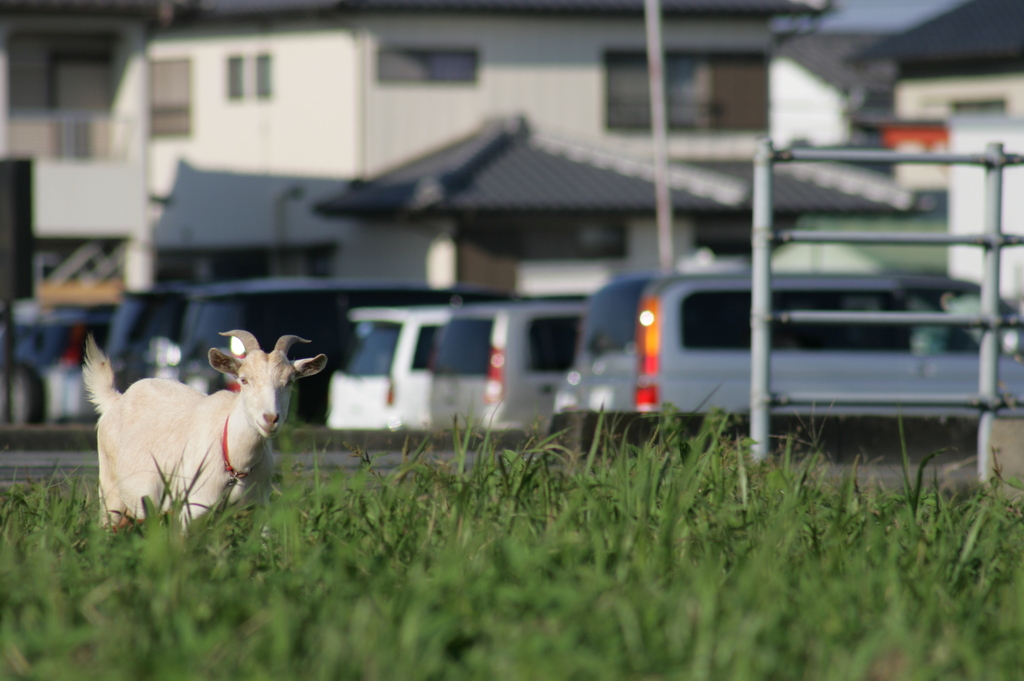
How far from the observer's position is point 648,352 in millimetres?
9227

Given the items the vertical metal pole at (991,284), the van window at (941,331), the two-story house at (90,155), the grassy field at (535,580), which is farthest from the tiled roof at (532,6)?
the grassy field at (535,580)

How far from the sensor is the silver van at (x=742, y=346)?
Result: 9.15 m

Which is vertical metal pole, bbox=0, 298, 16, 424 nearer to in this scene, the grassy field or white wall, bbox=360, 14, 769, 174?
the grassy field

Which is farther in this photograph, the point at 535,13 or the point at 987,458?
the point at 535,13

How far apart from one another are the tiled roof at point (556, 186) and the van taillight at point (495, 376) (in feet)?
43.2

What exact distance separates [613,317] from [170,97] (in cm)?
2314

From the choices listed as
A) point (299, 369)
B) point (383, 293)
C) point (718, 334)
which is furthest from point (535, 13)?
point (299, 369)

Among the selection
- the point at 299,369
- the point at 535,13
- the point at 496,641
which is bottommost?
the point at 496,641

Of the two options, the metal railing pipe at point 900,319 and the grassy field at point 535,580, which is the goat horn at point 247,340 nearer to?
the grassy field at point 535,580

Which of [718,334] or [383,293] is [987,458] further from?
[383,293]

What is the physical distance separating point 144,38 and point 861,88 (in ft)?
93.0

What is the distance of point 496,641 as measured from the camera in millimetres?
3223

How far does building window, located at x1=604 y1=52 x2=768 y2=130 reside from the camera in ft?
96.4

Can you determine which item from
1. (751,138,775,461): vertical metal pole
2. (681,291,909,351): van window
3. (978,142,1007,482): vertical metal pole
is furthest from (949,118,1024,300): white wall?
(751,138,775,461): vertical metal pole
